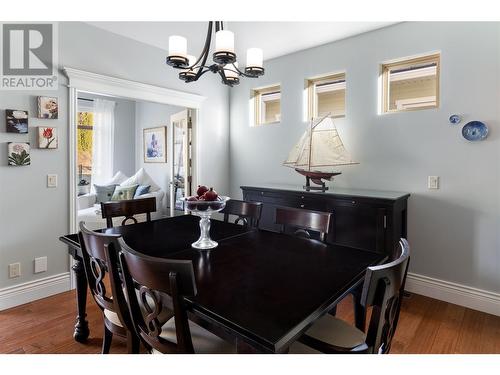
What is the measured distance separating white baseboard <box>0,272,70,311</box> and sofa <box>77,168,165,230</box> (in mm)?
1506

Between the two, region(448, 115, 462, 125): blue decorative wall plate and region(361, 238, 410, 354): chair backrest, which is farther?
region(448, 115, 462, 125): blue decorative wall plate

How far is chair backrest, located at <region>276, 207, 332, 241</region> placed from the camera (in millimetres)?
1973

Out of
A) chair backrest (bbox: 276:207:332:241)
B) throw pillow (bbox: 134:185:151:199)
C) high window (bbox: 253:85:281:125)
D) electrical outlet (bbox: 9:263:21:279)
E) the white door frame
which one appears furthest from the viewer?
throw pillow (bbox: 134:185:151:199)

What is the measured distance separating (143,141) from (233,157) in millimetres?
2804

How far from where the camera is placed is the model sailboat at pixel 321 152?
3023 millimetres

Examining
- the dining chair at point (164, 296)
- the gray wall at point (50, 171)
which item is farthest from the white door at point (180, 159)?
the dining chair at point (164, 296)

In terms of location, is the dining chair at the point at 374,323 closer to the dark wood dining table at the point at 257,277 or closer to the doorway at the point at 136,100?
the dark wood dining table at the point at 257,277

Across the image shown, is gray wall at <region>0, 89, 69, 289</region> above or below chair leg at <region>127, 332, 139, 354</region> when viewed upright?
above

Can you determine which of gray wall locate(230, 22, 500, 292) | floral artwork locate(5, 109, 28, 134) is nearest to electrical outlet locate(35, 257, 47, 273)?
floral artwork locate(5, 109, 28, 134)

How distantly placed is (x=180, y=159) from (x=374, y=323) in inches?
155

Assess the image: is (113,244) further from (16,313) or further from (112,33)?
(112,33)

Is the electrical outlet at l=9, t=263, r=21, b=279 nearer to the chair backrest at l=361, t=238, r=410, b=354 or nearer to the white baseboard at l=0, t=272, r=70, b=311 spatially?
the white baseboard at l=0, t=272, r=70, b=311

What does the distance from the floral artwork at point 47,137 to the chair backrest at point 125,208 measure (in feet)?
2.90

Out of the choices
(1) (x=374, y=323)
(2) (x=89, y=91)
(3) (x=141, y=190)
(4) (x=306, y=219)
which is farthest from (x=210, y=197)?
(3) (x=141, y=190)
